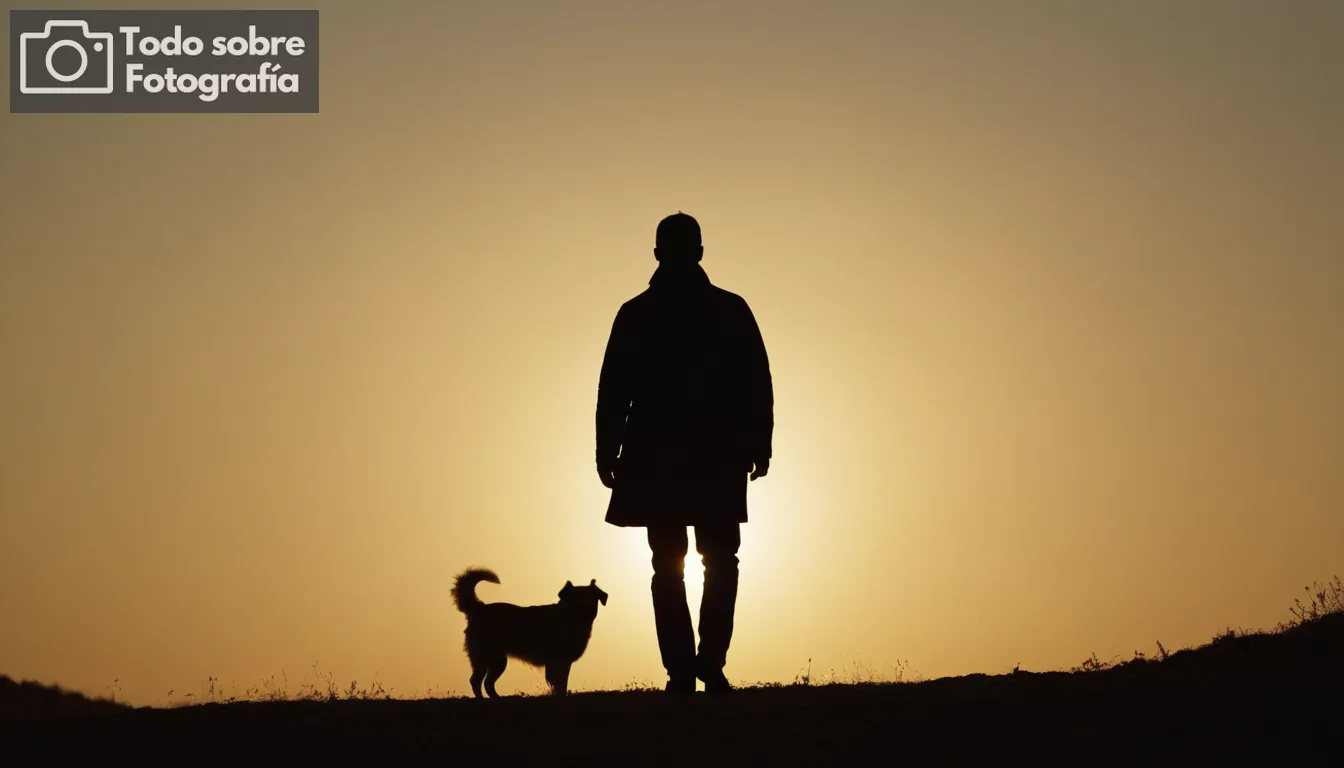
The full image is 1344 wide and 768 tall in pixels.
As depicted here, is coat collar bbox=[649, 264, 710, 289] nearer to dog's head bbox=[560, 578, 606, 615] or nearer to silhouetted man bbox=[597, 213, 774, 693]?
silhouetted man bbox=[597, 213, 774, 693]

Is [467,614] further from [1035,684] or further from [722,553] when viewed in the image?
[1035,684]

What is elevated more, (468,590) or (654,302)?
(654,302)

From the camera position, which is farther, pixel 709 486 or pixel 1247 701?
pixel 709 486

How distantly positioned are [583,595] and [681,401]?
174 inches

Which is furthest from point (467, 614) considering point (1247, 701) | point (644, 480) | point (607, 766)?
point (1247, 701)

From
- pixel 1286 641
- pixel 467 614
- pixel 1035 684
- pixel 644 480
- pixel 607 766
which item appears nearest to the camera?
pixel 607 766

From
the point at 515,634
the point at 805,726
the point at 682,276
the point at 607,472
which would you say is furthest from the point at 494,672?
the point at 805,726

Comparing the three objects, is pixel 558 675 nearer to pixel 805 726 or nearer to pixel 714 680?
pixel 714 680

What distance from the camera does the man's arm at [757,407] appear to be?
8.73m

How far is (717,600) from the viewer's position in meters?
8.50

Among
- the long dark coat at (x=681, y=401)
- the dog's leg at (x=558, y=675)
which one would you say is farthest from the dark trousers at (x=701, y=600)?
the dog's leg at (x=558, y=675)

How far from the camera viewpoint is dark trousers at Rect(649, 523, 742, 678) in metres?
8.52

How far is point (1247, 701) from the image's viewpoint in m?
6.99

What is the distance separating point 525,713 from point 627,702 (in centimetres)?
56
